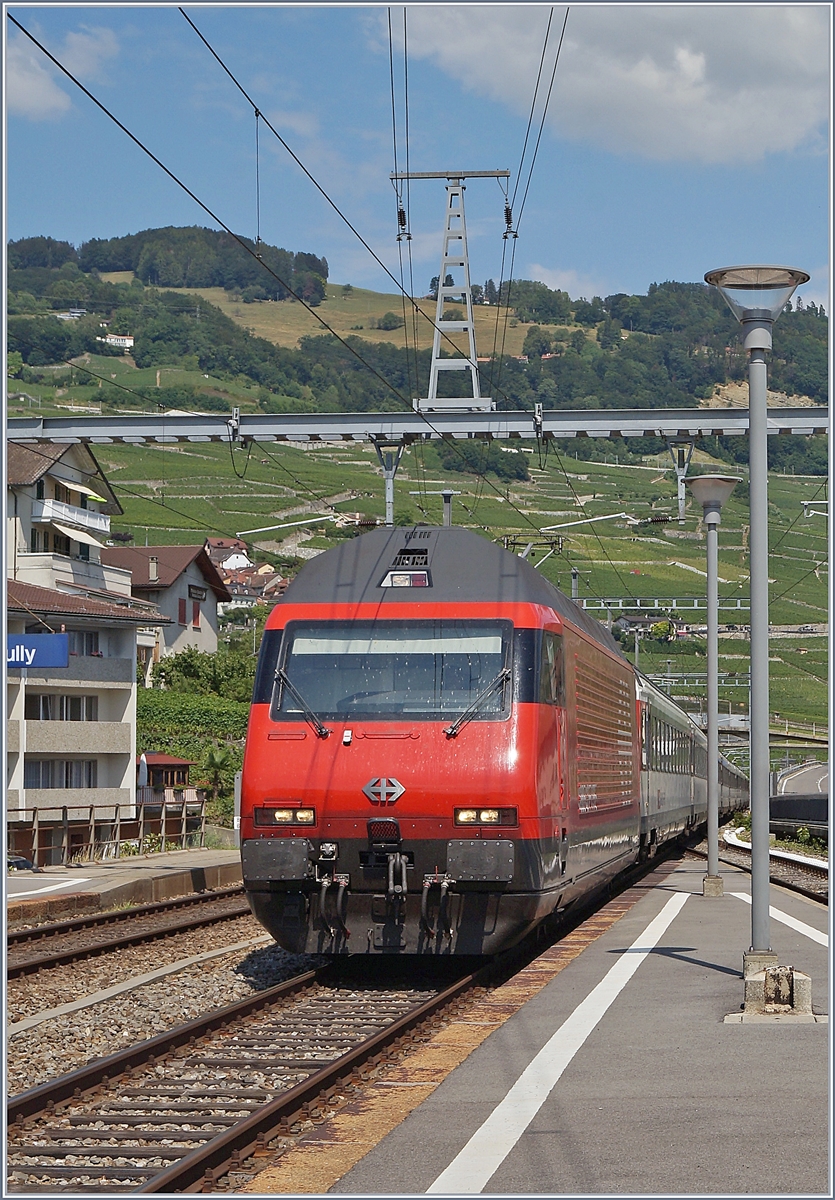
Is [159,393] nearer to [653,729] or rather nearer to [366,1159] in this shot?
[653,729]

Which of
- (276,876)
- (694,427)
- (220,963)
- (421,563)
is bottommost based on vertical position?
(220,963)

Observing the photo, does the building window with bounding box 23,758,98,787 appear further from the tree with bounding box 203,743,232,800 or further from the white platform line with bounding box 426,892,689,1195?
the white platform line with bounding box 426,892,689,1195

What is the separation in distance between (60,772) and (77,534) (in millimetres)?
13440

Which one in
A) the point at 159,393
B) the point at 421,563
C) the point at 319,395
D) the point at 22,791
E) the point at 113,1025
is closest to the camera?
the point at 113,1025

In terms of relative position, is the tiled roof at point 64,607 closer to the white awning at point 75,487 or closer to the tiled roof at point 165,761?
the tiled roof at point 165,761

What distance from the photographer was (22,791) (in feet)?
133

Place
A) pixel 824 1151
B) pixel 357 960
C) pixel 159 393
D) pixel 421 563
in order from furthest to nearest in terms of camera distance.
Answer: pixel 159 393, pixel 357 960, pixel 421 563, pixel 824 1151

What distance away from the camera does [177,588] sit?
73.6 m

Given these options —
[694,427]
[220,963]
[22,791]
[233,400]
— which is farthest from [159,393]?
[220,963]

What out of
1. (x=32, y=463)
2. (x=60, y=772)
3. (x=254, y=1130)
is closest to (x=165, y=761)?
(x=60, y=772)

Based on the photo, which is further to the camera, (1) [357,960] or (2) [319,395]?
(2) [319,395]

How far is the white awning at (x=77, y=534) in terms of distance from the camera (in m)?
53.7

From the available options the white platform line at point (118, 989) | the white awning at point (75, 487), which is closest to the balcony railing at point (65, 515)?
the white awning at point (75, 487)

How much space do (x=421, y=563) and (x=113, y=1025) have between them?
4548mm
